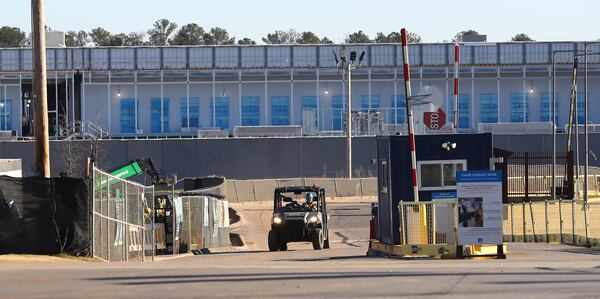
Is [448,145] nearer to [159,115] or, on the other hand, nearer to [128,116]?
[159,115]

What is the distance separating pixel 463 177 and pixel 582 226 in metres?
16.4

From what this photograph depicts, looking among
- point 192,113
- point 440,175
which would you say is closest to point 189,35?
point 192,113

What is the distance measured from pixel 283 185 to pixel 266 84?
20.6 m

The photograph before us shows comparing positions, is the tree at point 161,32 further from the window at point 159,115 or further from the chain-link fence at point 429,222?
the chain-link fence at point 429,222

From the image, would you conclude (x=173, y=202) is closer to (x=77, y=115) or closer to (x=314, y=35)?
(x=77, y=115)

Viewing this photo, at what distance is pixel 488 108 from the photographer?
274ft

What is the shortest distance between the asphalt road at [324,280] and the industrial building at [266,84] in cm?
6164

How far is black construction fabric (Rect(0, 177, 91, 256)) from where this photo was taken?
23.3m

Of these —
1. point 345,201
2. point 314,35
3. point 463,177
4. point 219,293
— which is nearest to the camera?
point 219,293

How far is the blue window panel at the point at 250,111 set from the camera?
83625 millimetres

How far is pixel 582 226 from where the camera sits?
36.9 m

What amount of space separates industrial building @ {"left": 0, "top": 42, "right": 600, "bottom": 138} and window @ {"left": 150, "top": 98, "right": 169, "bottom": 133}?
73mm

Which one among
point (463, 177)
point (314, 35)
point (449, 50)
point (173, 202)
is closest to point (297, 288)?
point (463, 177)

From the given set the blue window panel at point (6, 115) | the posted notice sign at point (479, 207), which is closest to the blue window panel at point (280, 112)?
the blue window panel at point (6, 115)
